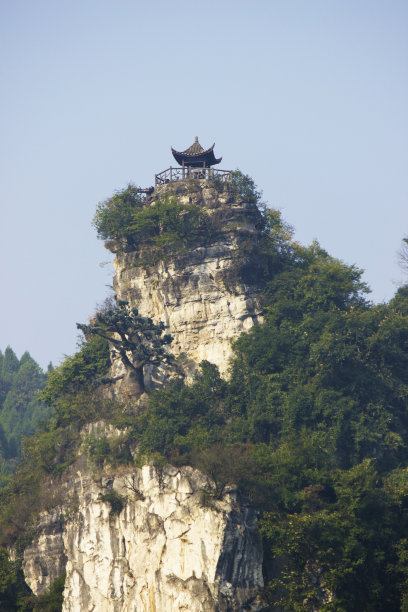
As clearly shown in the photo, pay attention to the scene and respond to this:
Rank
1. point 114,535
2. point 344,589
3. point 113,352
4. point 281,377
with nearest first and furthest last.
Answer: point 344,589 < point 114,535 < point 281,377 < point 113,352

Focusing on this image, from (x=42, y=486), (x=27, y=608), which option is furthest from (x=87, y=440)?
(x=27, y=608)

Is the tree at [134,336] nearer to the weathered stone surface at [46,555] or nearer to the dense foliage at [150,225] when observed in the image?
the dense foliage at [150,225]

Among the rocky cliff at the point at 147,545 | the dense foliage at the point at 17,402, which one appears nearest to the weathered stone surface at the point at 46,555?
the rocky cliff at the point at 147,545

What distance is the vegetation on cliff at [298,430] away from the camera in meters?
30.7

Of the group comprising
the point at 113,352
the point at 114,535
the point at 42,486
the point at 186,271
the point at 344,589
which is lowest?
the point at 344,589

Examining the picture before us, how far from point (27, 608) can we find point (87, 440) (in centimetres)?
655

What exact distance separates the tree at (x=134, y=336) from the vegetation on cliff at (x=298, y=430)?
1301mm

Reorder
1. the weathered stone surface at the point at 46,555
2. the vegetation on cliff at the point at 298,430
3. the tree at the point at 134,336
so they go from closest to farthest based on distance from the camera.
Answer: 1. the vegetation on cliff at the point at 298,430
2. the weathered stone surface at the point at 46,555
3. the tree at the point at 134,336

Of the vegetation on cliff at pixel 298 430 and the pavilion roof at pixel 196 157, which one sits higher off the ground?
the pavilion roof at pixel 196 157

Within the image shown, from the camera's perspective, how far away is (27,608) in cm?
3412

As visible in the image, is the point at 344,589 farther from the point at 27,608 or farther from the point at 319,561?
the point at 27,608

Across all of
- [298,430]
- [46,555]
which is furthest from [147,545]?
[298,430]

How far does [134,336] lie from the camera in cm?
3859

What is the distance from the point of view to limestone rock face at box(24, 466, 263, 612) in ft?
102
